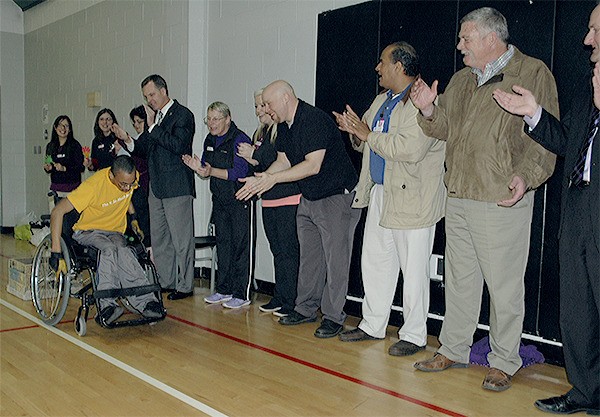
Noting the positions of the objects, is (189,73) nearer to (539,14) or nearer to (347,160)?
(347,160)

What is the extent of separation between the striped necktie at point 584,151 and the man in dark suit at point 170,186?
2812mm

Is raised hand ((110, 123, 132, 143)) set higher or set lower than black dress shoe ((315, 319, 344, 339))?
higher

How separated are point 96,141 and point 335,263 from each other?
10.6 feet

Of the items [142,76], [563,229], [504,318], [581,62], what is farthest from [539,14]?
[142,76]

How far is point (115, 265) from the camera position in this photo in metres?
3.61

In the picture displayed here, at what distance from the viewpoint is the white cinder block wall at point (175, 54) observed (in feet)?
15.6

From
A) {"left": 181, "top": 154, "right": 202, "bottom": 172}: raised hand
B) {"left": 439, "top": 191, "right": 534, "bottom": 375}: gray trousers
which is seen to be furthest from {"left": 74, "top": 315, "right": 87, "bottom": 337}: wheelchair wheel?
{"left": 439, "top": 191, "right": 534, "bottom": 375}: gray trousers

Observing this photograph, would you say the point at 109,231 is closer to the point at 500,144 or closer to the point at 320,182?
the point at 320,182

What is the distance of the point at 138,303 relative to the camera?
3.76m

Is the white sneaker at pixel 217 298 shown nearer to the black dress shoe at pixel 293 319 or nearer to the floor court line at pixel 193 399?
the floor court line at pixel 193 399

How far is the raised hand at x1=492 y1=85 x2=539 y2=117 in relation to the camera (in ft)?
8.12

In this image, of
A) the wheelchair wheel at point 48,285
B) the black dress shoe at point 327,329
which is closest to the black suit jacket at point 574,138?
the black dress shoe at point 327,329

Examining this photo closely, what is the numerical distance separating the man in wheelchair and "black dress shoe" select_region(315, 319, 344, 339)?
0.94m

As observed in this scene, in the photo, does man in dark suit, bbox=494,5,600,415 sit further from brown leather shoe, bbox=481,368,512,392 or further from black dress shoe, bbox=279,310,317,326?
black dress shoe, bbox=279,310,317,326
